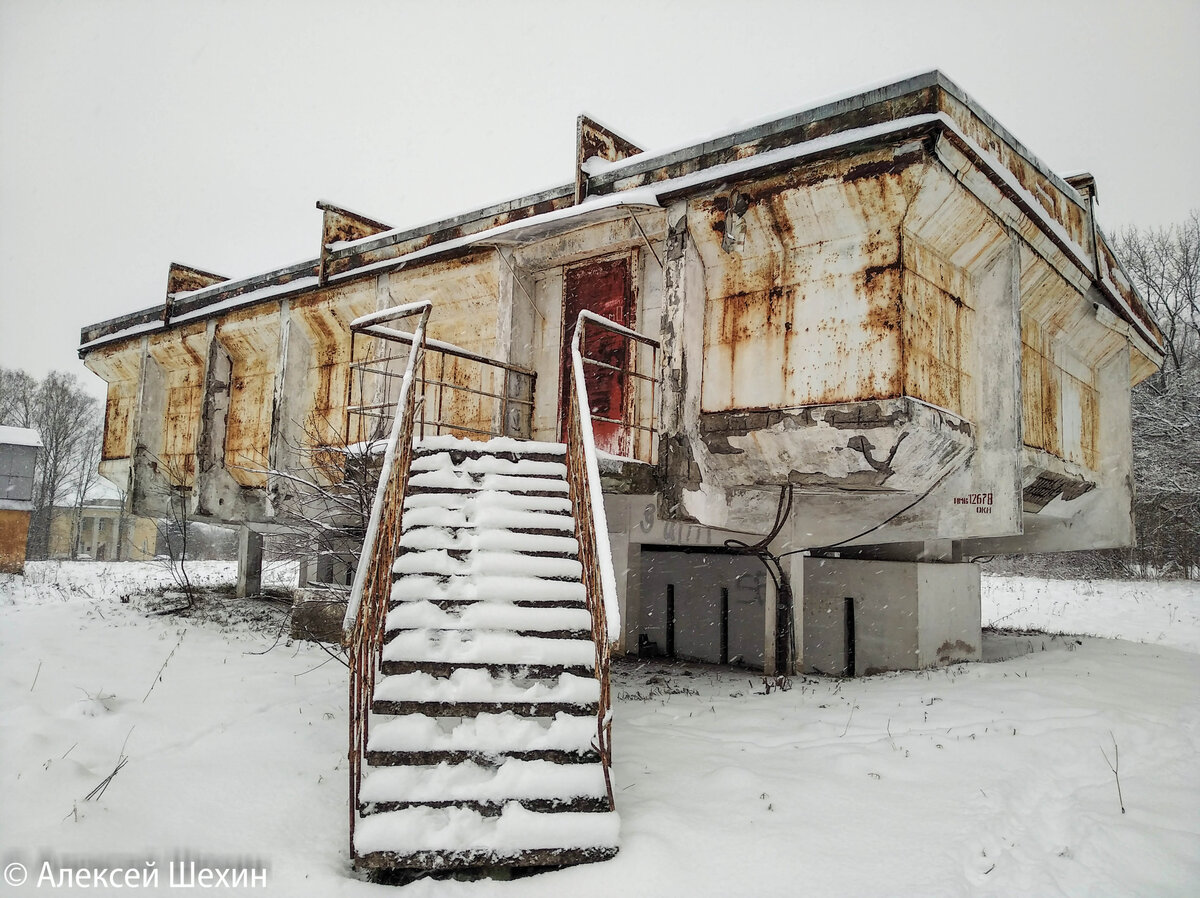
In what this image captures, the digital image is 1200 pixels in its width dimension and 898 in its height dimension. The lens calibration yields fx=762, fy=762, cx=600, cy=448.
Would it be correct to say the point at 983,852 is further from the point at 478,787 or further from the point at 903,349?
the point at 903,349

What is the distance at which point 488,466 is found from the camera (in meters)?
6.84

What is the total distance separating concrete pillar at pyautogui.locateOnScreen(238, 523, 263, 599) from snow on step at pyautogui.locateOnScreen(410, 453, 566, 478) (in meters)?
11.9

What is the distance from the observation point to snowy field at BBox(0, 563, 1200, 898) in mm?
3852

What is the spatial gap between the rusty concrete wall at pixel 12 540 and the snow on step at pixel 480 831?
20515 millimetres

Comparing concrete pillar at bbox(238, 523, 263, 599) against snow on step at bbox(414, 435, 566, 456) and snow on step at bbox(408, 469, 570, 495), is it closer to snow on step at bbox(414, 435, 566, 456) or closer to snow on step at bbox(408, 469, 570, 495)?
snow on step at bbox(414, 435, 566, 456)

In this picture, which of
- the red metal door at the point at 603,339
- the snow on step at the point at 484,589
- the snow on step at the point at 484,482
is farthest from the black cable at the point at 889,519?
the snow on step at the point at 484,589

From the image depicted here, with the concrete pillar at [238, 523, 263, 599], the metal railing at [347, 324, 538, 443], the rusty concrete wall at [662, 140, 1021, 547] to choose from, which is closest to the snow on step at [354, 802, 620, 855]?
the rusty concrete wall at [662, 140, 1021, 547]

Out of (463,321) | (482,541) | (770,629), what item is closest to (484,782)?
(482,541)

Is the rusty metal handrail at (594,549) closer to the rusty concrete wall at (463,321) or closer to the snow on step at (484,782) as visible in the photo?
the snow on step at (484,782)

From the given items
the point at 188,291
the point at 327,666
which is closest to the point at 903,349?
the point at 327,666

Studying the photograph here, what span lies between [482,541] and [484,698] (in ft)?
4.88

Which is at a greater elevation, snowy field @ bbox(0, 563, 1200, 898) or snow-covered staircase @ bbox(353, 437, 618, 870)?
snow-covered staircase @ bbox(353, 437, 618, 870)

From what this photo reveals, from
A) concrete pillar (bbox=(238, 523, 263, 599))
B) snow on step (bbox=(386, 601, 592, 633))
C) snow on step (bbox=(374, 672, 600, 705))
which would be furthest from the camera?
concrete pillar (bbox=(238, 523, 263, 599))

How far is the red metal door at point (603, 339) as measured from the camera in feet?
31.1
